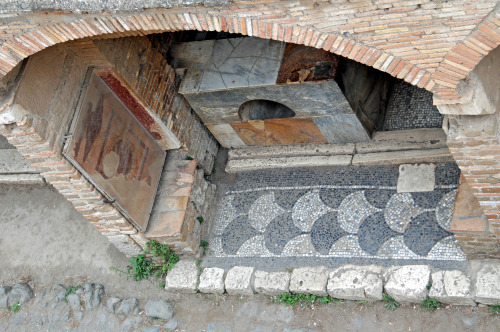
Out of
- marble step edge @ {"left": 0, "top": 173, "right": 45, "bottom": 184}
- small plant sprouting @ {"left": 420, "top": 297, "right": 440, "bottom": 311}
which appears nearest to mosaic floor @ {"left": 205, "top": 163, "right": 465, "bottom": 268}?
small plant sprouting @ {"left": 420, "top": 297, "right": 440, "bottom": 311}

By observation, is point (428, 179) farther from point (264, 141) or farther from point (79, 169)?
point (79, 169)

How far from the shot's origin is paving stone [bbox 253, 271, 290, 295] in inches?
240

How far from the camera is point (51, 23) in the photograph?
463cm

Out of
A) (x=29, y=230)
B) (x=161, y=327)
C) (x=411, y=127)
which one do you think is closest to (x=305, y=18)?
(x=411, y=127)

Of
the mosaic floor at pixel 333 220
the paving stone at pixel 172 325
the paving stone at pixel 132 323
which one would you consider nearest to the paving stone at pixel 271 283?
the mosaic floor at pixel 333 220

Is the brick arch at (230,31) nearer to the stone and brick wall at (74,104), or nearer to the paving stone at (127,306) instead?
the stone and brick wall at (74,104)

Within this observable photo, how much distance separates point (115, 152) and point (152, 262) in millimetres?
1368

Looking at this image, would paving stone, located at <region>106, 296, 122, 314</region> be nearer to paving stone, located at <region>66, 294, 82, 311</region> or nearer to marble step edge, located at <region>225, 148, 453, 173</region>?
paving stone, located at <region>66, 294, 82, 311</region>

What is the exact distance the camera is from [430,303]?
5.53m

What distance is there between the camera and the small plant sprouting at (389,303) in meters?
5.68

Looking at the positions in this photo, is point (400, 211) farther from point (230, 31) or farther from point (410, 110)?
point (230, 31)

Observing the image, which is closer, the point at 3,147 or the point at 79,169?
the point at 79,169

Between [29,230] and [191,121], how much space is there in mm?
2563

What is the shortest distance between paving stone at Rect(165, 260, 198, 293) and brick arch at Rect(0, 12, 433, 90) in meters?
2.81
